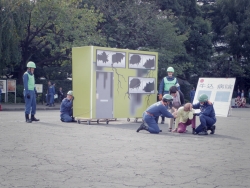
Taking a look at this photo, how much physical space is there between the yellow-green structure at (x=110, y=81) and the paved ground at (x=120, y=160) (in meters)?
3.18

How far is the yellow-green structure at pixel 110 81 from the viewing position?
55.5 ft

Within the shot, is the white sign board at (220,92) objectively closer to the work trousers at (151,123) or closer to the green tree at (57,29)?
the work trousers at (151,123)

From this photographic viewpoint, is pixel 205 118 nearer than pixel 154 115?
Yes

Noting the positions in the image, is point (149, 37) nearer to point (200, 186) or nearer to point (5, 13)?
point (5, 13)

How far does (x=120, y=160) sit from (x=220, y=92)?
50.8ft

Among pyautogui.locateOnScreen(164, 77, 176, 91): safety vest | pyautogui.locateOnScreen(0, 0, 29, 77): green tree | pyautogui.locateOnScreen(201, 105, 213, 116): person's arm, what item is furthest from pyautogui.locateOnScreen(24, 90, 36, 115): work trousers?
pyautogui.locateOnScreen(0, 0, 29, 77): green tree

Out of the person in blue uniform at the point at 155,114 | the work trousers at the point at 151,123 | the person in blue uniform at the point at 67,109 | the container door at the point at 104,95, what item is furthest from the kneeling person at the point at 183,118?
the person in blue uniform at the point at 67,109

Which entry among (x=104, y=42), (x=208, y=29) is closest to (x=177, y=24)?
(x=208, y=29)

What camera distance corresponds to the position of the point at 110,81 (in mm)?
17375

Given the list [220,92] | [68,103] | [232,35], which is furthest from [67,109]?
[232,35]

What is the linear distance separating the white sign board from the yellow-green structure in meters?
5.76

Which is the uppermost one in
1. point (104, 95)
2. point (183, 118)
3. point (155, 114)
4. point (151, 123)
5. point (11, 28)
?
point (11, 28)

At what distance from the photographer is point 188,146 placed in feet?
37.3

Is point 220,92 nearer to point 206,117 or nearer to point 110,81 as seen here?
point 110,81
